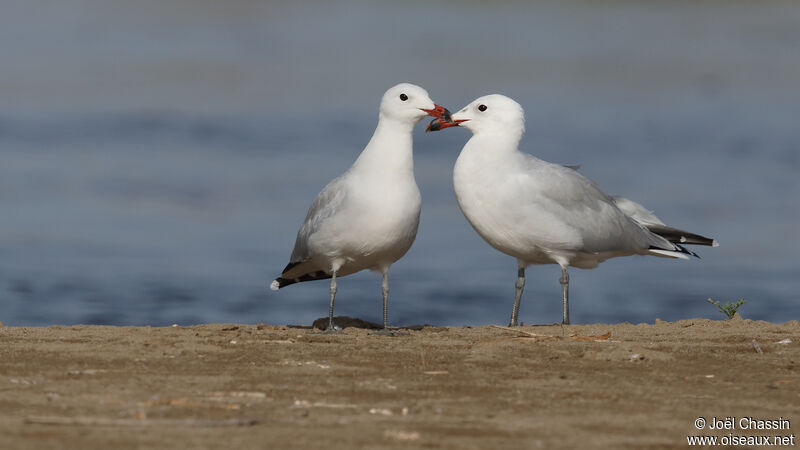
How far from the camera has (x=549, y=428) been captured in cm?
461

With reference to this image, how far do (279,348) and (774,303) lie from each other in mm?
9724

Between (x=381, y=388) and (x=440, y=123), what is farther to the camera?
(x=440, y=123)

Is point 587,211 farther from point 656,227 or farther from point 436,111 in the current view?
point 436,111

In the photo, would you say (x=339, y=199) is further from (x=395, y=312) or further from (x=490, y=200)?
(x=395, y=312)

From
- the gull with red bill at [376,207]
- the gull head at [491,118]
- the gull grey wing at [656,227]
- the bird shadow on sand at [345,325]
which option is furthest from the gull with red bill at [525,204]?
the bird shadow on sand at [345,325]

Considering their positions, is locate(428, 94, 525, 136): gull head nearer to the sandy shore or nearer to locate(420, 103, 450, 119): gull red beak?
locate(420, 103, 450, 119): gull red beak

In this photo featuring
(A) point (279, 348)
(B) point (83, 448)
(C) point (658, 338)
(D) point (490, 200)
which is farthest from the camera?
(D) point (490, 200)

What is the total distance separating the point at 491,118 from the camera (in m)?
9.63

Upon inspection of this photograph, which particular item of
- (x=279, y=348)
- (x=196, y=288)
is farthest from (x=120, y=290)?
(x=279, y=348)

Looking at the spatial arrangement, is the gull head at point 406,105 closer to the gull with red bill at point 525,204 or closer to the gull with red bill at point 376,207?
the gull with red bill at point 376,207

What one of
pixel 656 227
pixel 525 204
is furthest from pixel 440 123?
pixel 656 227

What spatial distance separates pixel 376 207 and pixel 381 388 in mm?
3010

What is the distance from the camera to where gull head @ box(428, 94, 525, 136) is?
9.58 m

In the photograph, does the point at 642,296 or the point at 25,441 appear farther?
the point at 642,296
